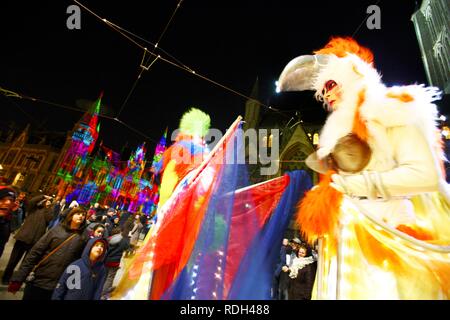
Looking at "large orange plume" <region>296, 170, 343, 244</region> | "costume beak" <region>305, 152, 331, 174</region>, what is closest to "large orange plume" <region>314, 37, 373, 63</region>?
"costume beak" <region>305, 152, 331, 174</region>

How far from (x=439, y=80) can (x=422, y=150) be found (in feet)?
113

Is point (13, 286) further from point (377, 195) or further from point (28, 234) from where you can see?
point (377, 195)

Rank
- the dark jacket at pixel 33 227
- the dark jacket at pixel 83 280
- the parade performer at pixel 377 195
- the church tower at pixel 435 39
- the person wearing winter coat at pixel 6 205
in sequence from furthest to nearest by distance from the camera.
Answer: the church tower at pixel 435 39 → the dark jacket at pixel 33 227 → the person wearing winter coat at pixel 6 205 → the dark jacket at pixel 83 280 → the parade performer at pixel 377 195

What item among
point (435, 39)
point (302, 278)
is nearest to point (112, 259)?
point (302, 278)

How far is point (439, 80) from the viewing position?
26.4 meters

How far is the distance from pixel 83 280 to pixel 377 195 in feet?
11.7

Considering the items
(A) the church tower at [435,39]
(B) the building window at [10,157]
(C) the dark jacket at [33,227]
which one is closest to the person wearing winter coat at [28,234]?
(C) the dark jacket at [33,227]

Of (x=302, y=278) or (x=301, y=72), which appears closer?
(x=301, y=72)

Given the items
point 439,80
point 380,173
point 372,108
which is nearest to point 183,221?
point 380,173

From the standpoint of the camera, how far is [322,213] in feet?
5.40

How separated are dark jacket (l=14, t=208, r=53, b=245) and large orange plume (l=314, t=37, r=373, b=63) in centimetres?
624

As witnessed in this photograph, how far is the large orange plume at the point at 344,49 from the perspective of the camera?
6.22 ft

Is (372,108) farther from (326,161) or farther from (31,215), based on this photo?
(31,215)

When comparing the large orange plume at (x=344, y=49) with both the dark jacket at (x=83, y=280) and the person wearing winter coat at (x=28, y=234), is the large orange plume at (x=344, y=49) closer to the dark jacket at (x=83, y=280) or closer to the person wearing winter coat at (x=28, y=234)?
the dark jacket at (x=83, y=280)
